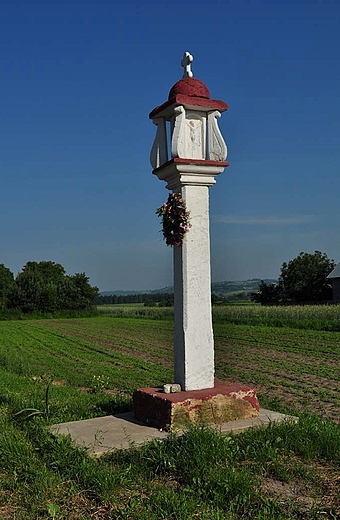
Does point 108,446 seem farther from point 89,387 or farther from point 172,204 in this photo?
point 89,387

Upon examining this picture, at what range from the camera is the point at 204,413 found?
611 centimetres

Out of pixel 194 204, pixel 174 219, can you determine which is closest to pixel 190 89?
pixel 194 204

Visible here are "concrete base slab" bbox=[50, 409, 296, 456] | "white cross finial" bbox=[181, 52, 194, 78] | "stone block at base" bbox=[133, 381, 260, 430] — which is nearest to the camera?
"concrete base slab" bbox=[50, 409, 296, 456]

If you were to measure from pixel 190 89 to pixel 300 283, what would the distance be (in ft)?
193

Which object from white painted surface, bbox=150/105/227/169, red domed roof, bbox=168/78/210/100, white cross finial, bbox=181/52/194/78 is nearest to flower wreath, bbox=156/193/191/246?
white painted surface, bbox=150/105/227/169

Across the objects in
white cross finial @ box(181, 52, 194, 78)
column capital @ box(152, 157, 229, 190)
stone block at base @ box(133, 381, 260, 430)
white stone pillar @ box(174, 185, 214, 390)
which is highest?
white cross finial @ box(181, 52, 194, 78)

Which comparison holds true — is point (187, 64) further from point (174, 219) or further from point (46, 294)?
point (46, 294)

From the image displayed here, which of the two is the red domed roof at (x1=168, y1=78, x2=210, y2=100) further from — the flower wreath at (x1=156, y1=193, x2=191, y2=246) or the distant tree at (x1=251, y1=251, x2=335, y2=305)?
the distant tree at (x1=251, y1=251, x2=335, y2=305)

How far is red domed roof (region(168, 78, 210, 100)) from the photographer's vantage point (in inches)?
266

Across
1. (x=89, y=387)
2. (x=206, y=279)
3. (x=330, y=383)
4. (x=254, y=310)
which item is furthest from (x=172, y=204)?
(x=254, y=310)

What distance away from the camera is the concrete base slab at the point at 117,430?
558 cm

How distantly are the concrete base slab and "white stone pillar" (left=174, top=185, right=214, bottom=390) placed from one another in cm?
67

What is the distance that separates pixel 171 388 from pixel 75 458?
5.32ft

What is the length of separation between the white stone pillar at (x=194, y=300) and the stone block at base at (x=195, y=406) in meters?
0.24
